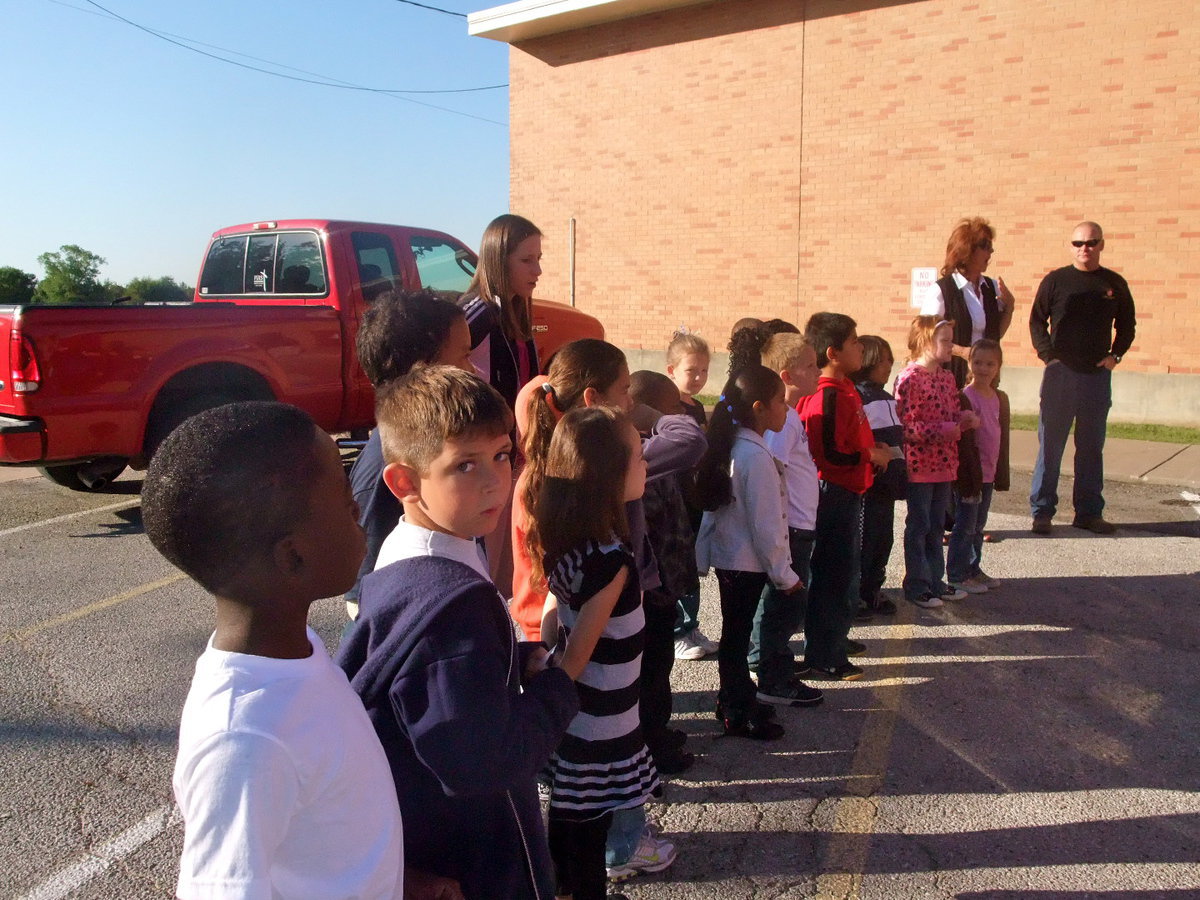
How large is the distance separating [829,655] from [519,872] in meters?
2.91

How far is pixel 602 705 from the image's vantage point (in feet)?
8.32

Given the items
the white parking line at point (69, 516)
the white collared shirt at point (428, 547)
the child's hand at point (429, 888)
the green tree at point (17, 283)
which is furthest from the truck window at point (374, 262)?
the green tree at point (17, 283)

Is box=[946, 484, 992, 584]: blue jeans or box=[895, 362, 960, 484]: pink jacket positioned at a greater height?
box=[895, 362, 960, 484]: pink jacket

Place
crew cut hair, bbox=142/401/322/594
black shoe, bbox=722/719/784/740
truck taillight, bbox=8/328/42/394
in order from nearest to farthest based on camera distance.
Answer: crew cut hair, bbox=142/401/322/594 → black shoe, bbox=722/719/784/740 → truck taillight, bbox=8/328/42/394

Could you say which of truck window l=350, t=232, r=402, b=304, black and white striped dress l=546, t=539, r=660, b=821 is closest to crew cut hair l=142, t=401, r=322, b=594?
black and white striped dress l=546, t=539, r=660, b=821

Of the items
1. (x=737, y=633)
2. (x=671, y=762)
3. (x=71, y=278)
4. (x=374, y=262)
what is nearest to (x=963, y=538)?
(x=737, y=633)

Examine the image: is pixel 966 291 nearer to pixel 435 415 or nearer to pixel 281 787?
pixel 435 415

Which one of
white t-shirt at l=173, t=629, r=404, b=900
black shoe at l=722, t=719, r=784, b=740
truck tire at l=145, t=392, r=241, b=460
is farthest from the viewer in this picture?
truck tire at l=145, t=392, r=241, b=460

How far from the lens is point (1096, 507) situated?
7070mm

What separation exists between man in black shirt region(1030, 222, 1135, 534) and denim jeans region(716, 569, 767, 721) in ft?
13.7

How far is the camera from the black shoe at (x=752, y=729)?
3742 mm

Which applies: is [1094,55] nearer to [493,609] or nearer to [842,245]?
[842,245]

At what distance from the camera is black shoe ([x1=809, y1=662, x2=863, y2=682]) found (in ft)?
14.3

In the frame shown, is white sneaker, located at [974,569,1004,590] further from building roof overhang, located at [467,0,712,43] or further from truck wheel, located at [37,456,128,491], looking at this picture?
building roof overhang, located at [467,0,712,43]
